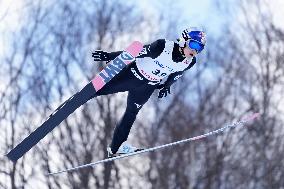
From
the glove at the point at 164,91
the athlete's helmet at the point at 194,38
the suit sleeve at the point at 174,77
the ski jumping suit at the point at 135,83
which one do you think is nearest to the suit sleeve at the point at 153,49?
the ski jumping suit at the point at 135,83

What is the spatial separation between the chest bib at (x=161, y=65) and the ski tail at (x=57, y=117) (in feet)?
2.16

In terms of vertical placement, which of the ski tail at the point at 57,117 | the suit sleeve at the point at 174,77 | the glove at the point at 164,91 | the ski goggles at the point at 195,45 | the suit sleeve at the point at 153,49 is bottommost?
the ski tail at the point at 57,117

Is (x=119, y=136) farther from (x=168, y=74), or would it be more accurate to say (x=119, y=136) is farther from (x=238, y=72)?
(x=238, y=72)

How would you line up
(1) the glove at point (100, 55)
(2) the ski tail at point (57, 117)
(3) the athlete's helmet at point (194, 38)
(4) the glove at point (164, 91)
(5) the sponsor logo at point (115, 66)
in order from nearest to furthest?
(3) the athlete's helmet at point (194, 38), (1) the glove at point (100, 55), (5) the sponsor logo at point (115, 66), (2) the ski tail at point (57, 117), (4) the glove at point (164, 91)

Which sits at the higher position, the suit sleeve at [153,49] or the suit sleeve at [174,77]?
the suit sleeve at [153,49]

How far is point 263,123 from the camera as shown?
2456 centimetres

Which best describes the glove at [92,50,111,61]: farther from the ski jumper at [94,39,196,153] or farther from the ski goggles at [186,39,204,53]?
the ski goggles at [186,39,204,53]

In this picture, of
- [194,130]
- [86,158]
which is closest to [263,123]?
[194,130]

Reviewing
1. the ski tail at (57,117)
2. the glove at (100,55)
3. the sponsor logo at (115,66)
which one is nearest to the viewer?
the glove at (100,55)

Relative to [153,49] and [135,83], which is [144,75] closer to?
[135,83]

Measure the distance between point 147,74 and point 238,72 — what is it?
18.3m

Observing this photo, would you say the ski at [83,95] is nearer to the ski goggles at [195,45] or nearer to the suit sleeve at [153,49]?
the suit sleeve at [153,49]

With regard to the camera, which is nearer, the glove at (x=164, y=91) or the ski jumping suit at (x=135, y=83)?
the ski jumping suit at (x=135, y=83)

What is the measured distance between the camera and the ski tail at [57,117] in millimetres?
8086
